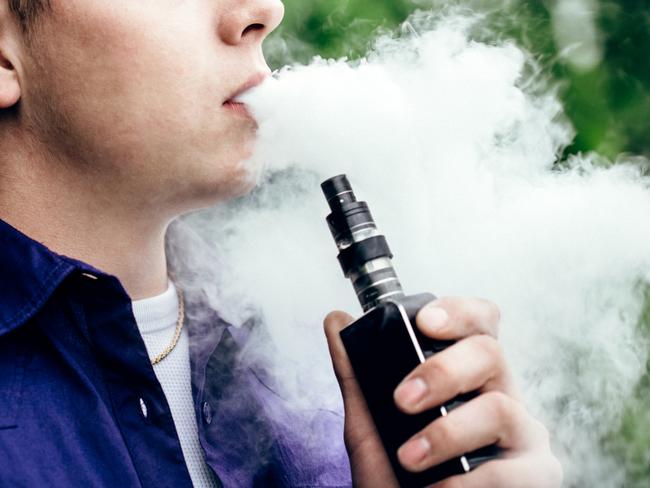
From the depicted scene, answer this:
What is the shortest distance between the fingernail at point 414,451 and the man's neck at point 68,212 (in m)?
1.11

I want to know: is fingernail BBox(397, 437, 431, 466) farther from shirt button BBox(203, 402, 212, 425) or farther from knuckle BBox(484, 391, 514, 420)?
shirt button BBox(203, 402, 212, 425)

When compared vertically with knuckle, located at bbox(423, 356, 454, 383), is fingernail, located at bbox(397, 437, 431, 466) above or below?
below

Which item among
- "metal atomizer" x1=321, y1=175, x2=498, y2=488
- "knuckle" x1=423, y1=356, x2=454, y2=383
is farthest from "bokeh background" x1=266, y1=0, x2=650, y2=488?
"knuckle" x1=423, y1=356, x2=454, y2=383

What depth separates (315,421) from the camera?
2383 millimetres

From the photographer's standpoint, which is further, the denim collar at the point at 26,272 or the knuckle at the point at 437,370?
the denim collar at the point at 26,272

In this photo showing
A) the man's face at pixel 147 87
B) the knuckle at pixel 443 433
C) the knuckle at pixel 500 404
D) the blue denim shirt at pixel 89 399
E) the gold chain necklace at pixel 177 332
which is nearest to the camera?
the knuckle at pixel 443 433

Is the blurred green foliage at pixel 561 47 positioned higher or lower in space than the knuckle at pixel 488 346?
higher

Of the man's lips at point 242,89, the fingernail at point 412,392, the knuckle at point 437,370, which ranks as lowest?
the fingernail at point 412,392

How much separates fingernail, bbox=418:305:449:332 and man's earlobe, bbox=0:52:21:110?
1.34m

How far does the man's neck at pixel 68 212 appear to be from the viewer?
6.58 feet

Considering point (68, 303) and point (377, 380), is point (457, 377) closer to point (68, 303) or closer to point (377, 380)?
point (377, 380)

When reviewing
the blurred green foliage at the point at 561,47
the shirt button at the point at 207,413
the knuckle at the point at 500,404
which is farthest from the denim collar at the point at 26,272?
the blurred green foliage at the point at 561,47

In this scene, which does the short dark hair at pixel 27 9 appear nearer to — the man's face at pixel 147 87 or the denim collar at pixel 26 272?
the man's face at pixel 147 87

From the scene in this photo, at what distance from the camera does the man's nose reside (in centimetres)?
194
